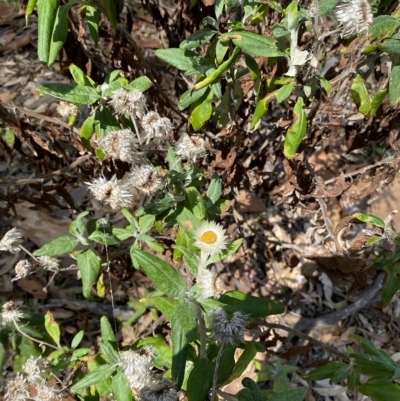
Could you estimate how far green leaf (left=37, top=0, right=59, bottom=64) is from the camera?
1191 mm

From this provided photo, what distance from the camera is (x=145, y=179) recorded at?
1.18m

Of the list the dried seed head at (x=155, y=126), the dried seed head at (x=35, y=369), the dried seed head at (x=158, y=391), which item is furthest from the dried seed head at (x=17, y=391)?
the dried seed head at (x=155, y=126)

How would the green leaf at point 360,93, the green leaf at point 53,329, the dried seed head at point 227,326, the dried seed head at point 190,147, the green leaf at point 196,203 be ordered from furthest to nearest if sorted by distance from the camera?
1. the green leaf at point 53,329
2. the green leaf at point 360,93
3. the green leaf at point 196,203
4. the dried seed head at point 190,147
5. the dried seed head at point 227,326

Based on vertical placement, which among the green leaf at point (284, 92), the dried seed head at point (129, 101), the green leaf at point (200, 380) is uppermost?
the green leaf at point (284, 92)

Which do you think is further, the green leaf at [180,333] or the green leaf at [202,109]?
the green leaf at [202,109]

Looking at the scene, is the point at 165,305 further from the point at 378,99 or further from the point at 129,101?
the point at 378,99

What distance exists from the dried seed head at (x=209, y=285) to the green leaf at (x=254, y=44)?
595 millimetres

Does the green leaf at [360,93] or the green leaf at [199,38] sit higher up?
the green leaf at [199,38]

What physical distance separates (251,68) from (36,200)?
37.2 inches

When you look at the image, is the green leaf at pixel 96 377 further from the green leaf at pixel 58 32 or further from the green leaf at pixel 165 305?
the green leaf at pixel 58 32

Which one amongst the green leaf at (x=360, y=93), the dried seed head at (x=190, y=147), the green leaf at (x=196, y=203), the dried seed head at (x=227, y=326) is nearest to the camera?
the dried seed head at (x=227, y=326)

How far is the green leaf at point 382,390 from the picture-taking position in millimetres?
1212

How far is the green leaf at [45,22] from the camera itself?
1.19m

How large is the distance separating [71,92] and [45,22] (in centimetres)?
20
